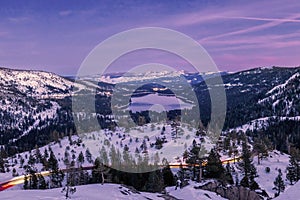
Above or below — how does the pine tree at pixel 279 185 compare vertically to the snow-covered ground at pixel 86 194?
below

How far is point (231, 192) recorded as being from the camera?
231 feet

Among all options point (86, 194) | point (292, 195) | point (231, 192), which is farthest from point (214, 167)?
point (86, 194)

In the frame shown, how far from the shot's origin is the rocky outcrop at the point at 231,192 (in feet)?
229

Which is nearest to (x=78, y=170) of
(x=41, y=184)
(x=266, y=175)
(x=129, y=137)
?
(x=41, y=184)

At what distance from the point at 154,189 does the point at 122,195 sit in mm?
33037

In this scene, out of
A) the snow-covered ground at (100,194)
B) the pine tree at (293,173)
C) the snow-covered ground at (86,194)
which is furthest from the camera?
the pine tree at (293,173)

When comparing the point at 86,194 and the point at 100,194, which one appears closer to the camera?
the point at 86,194

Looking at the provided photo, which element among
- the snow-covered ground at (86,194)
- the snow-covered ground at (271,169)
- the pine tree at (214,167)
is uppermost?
the snow-covered ground at (86,194)

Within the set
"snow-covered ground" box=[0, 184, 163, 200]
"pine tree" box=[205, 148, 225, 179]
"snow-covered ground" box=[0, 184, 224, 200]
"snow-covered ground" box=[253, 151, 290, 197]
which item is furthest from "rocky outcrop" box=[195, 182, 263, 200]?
"snow-covered ground" box=[0, 184, 163, 200]

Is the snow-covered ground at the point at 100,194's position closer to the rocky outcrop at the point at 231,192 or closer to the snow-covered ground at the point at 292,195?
the rocky outcrop at the point at 231,192

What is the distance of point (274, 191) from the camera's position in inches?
3401

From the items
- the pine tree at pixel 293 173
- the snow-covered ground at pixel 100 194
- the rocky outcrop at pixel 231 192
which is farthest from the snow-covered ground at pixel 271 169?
the snow-covered ground at pixel 100 194

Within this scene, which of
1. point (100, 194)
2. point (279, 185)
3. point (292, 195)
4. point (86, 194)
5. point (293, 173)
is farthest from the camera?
point (293, 173)

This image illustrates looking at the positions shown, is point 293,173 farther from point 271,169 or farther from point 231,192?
point 231,192
